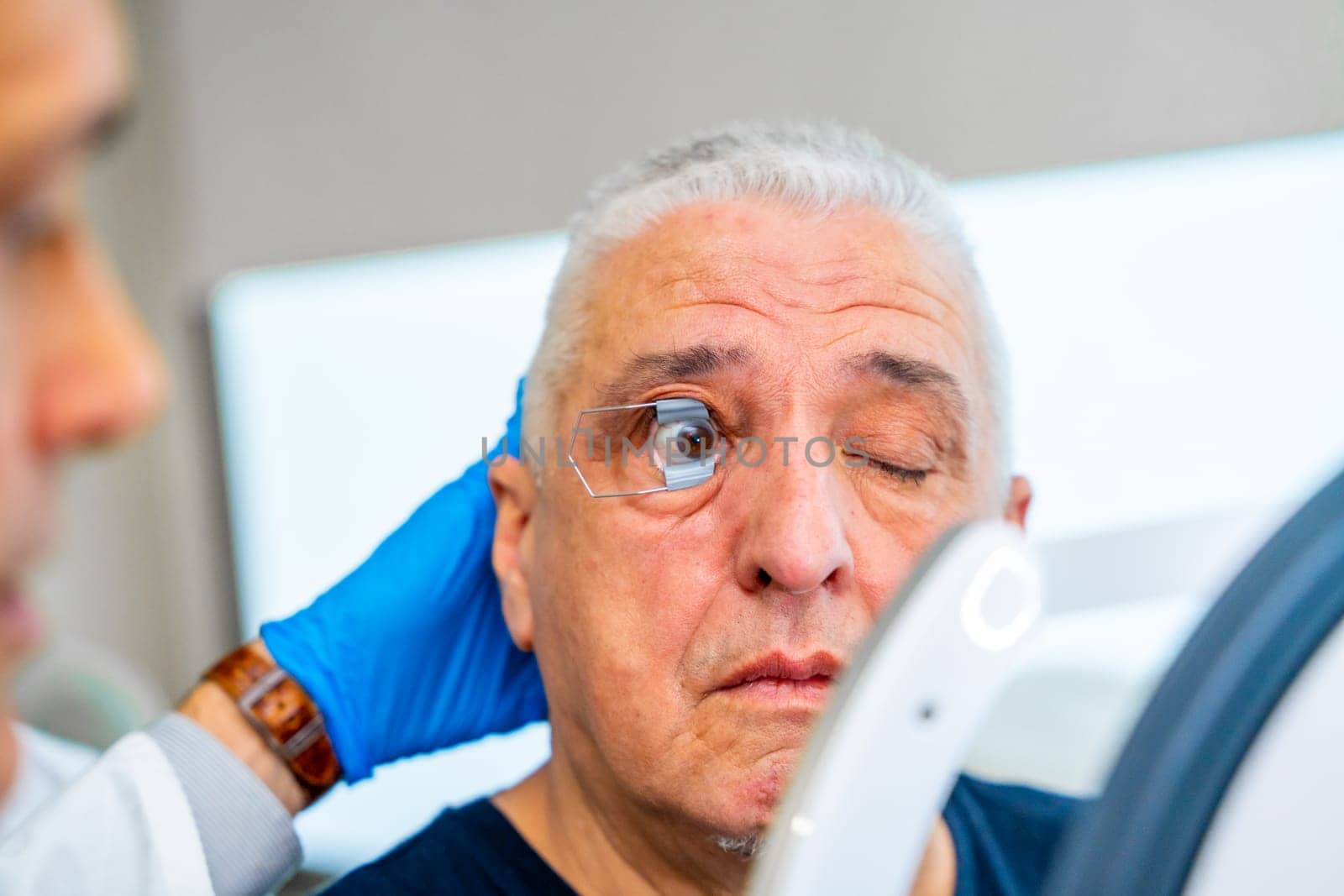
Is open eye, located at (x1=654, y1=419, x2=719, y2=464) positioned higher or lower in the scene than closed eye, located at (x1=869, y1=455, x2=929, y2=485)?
higher

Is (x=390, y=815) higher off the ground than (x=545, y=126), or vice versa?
(x=545, y=126)

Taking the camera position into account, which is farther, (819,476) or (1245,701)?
(819,476)

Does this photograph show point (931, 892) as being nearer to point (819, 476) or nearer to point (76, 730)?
point (819, 476)

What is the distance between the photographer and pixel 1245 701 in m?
0.46

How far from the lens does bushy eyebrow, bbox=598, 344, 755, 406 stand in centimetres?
101

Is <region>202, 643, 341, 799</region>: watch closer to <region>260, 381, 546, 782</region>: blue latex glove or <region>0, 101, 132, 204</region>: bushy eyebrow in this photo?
<region>260, 381, 546, 782</region>: blue latex glove

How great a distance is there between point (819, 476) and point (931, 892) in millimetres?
355

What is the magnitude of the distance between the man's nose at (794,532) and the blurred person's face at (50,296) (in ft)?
2.16

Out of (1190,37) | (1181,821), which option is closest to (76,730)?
(1181,821)

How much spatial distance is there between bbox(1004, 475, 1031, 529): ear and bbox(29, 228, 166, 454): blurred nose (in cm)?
103

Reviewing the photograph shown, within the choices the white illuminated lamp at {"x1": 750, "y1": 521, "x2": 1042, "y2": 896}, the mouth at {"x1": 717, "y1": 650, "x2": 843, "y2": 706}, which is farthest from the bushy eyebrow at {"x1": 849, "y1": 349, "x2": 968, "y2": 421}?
the white illuminated lamp at {"x1": 750, "y1": 521, "x2": 1042, "y2": 896}

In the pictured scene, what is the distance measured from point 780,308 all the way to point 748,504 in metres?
0.18

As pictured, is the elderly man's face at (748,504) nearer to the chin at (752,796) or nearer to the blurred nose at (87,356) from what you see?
the chin at (752,796)

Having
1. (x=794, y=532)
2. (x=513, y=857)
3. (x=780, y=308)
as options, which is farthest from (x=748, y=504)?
(x=513, y=857)
